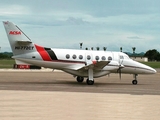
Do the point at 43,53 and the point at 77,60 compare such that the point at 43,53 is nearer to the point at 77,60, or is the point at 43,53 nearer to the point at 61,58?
the point at 61,58

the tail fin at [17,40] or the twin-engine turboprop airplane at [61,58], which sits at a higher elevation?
the tail fin at [17,40]

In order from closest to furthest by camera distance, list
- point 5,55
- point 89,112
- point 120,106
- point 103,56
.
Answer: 1. point 89,112
2. point 120,106
3. point 103,56
4. point 5,55

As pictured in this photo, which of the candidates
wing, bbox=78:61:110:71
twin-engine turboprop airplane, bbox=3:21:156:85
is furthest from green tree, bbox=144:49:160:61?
wing, bbox=78:61:110:71

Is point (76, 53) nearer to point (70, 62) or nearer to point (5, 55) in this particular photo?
point (70, 62)

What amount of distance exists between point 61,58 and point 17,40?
3556 mm

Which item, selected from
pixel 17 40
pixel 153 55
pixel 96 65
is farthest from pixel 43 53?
pixel 153 55

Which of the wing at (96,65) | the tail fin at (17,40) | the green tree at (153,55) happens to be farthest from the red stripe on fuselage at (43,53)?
the green tree at (153,55)

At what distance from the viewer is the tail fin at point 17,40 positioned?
950 inches

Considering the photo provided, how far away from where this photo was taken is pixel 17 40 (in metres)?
24.3

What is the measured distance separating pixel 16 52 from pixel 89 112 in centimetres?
1518

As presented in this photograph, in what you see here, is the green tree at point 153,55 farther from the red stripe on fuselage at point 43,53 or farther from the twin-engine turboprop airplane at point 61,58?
the red stripe on fuselage at point 43,53

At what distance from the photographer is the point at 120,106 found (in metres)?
12.0

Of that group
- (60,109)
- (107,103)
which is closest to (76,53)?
(107,103)

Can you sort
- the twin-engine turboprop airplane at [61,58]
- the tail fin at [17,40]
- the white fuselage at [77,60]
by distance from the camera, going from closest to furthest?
the tail fin at [17,40] → the twin-engine turboprop airplane at [61,58] → the white fuselage at [77,60]
